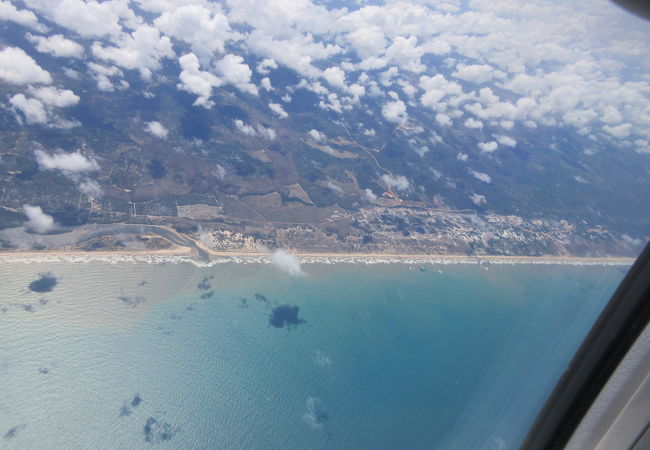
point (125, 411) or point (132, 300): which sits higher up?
point (132, 300)

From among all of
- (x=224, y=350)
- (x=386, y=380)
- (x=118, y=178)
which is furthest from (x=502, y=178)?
(x=118, y=178)

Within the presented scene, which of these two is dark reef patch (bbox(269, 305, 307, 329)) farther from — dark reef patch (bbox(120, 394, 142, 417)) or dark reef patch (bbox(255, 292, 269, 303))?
A: dark reef patch (bbox(120, 394, 142, 417))

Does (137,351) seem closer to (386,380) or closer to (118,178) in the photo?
(386,380)

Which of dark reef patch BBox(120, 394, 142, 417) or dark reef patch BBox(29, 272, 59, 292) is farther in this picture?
dark reef patch BBox(29, 272, 59, 292)

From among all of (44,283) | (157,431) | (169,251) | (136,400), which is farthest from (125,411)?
(169,251)

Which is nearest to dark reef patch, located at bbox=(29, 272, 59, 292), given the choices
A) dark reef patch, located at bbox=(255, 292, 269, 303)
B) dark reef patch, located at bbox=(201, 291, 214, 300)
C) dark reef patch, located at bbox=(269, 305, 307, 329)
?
dark reef patch, located at bbox=(201, 291, 214, 300)

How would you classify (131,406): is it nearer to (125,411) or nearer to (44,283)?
(125,411)

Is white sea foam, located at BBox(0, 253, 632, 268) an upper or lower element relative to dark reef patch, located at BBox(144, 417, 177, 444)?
upper
